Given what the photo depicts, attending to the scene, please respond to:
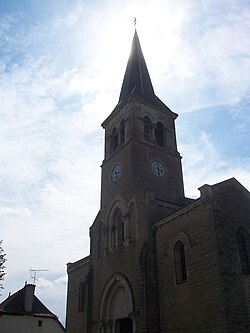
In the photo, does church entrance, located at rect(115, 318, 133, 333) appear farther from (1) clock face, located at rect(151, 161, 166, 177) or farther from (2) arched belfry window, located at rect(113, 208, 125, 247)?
(1) clock face, located at rect(151, 161, 166, 177)

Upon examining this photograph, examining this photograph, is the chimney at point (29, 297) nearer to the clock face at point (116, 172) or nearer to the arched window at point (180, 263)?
the clock face at point (116, 172)

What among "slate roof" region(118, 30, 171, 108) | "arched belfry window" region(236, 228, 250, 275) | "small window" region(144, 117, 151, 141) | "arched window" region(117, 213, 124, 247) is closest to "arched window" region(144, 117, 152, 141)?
"small window" region(144, 117, 151, 141)

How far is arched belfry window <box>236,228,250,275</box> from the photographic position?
61.1 ft

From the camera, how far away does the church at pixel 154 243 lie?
1778 centimetres

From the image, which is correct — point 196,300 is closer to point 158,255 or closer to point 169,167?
point 158,255

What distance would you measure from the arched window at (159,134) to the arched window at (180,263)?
1030cm

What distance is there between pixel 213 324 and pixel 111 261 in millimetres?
9359

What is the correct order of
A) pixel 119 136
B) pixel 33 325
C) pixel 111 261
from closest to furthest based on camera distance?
pixel 111 261, pixel 119 136, pixel 33 325

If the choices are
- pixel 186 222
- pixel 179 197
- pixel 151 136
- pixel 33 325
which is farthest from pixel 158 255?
pixel 33 325

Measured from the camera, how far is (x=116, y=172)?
27797 mm

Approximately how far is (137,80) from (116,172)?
9087mm

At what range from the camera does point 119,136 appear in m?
29.4

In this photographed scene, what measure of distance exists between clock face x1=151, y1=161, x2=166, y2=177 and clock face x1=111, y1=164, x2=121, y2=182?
96.1 inches

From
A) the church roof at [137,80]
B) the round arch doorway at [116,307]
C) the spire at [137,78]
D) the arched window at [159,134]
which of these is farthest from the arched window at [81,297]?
the spire at [137,78]
